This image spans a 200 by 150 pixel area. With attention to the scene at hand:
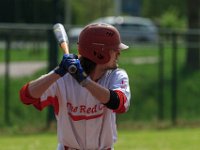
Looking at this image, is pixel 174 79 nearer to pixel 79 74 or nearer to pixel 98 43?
pixel 98 43

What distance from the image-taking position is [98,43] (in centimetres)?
466

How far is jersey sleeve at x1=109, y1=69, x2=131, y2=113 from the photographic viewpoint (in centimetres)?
471

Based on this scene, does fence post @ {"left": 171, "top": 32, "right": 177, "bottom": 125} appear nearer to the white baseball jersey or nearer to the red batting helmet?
the white baseball jersey

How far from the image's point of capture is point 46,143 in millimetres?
12172

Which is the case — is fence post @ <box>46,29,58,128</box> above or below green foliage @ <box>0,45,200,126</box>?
above

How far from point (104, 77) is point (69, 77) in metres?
0.26

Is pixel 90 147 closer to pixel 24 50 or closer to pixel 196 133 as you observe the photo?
pixel 196 133

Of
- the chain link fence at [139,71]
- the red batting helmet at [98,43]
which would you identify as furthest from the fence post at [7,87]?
the red batting helmet at [98,43]

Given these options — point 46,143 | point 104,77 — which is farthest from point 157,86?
point 104,77

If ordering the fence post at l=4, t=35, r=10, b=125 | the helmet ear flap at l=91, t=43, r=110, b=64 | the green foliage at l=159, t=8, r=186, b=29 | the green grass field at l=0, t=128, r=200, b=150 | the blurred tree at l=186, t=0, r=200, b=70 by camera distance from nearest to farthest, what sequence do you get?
the helmet ear flap at l=91, t=43, r=110, b=64 → the green grass field at l=0, t=128, r=200, b=150 → the fence post at l=4, t=35, r=10, b=125 → the blurred tree at l=186, t=0, r=200, b=70 → the green foliage at l=159, t=8, r=186, b=29

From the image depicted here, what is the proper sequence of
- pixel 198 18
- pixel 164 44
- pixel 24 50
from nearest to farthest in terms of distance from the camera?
pixel 164 44 → pixel 24 50 → pixel 198 18

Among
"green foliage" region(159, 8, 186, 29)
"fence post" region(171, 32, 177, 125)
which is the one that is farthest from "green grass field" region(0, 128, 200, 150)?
"green foliage" region(159, 8, 186, 29)

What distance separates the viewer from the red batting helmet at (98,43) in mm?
4633

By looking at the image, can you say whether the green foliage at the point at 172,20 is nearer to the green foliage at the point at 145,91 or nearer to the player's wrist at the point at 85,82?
the green foliage at the point at 145,91
